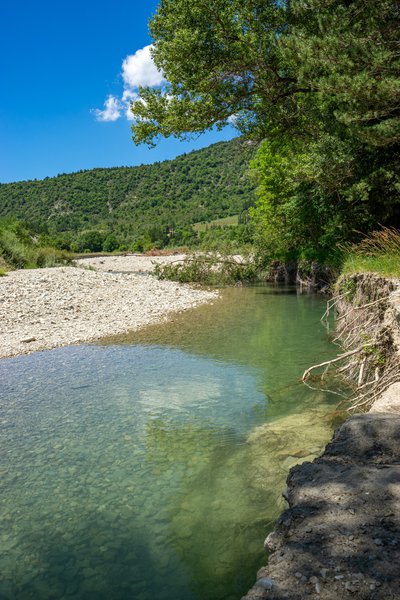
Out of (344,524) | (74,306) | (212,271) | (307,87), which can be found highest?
(307,87)

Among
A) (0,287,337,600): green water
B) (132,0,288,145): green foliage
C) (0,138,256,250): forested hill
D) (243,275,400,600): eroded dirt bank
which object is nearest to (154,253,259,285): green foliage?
(132,0,288,145): green foliage

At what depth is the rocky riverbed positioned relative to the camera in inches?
558

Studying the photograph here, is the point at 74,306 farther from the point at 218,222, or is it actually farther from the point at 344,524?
the point at 218,222

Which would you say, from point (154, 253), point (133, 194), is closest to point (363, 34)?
point (154, 253)

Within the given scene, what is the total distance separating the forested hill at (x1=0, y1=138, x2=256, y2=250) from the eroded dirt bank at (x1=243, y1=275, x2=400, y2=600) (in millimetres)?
104756

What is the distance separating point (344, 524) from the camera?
9.66ft

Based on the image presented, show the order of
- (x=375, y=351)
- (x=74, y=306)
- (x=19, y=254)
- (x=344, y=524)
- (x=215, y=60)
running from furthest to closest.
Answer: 1. (x=19, y=254)
2. (x=74, y=306)
3. (x=215, y=60)
4. (x=375, y=351)
5. (x=344, y=524)

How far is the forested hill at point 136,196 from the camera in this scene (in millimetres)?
119438

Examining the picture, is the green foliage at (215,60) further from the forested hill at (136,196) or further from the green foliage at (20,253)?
the forested hill at (136,196)

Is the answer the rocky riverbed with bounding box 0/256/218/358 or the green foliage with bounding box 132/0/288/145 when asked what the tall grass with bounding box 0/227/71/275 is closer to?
the rocky riverbed with bounding box 0/256/218/358

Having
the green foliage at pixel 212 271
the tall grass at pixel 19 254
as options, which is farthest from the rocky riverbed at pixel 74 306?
the tall grass at pixel 19 254

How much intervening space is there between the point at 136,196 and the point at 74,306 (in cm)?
12634

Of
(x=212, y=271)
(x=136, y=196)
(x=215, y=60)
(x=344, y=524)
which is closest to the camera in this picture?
(x=344, y=524)

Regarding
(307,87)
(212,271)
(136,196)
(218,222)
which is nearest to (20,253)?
(212,271)
